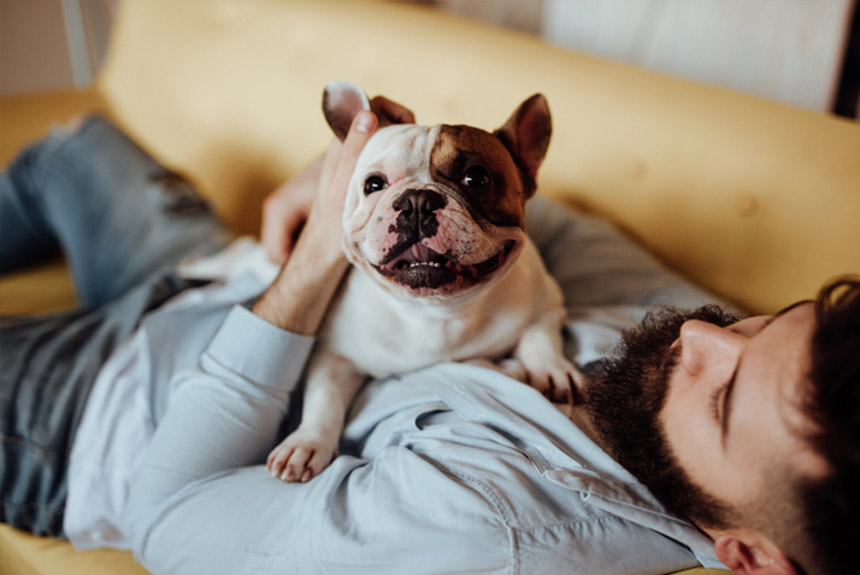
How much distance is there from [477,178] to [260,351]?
0.40 metres

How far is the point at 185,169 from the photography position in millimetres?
2236

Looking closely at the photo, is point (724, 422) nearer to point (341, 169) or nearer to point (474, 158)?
point (474, 158)

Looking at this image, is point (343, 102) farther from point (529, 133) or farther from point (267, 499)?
point (267, 499)

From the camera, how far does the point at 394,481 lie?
2.72ft

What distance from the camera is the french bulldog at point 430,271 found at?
838mm

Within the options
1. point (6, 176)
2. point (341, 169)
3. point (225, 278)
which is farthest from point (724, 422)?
point (6, 176)

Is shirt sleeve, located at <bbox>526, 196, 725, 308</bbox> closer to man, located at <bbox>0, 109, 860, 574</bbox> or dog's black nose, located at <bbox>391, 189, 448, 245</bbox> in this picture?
man, located at <bbox>0, 109, 860, 574</bbox>

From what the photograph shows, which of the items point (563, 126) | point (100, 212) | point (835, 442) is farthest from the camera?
point (100, 212)

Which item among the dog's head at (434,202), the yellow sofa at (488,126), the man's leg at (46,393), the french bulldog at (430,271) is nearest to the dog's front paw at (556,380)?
the french bulldog at (430,271)

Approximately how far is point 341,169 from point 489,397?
0.36m

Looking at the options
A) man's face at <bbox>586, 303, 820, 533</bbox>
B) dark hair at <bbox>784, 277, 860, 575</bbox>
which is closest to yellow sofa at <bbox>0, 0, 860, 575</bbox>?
man's face at <bbox>586, 303, 820, 533</bbox>

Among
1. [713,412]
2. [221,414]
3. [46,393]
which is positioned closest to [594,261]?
[713,412]

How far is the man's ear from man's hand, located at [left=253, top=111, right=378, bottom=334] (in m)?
0.60

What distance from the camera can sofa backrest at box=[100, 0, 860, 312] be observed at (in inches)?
47.4
